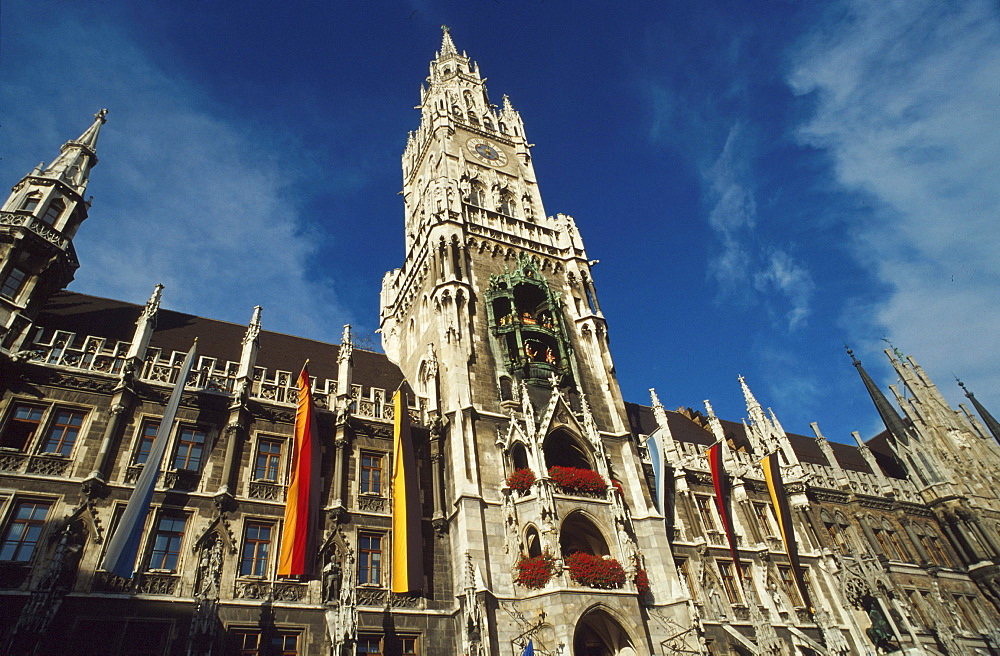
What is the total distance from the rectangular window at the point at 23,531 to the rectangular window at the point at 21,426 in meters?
2.08

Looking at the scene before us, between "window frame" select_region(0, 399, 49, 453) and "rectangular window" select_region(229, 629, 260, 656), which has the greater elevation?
"window frame" select_region(0, 399, 49, 453)

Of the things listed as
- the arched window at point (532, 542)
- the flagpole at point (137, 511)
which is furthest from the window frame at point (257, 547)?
the arched window at point (532, 542)

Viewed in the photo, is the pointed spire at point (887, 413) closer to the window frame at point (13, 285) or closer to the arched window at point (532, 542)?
the arched window at point (532, 542)

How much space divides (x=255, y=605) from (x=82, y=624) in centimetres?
439

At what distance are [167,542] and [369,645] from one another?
7.16 meters

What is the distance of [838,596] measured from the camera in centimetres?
3016

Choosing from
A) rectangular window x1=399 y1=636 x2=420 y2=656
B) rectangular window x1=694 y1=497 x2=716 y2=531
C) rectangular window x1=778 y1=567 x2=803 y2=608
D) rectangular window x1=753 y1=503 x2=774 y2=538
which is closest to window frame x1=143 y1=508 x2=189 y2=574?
rectangular window x1=399 y1=636 x2=420 y2=656

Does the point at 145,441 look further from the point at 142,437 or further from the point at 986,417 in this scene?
the point at 986,417

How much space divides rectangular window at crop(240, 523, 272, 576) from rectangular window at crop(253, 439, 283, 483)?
1.75 m

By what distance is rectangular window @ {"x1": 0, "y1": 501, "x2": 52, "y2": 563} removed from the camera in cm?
1691

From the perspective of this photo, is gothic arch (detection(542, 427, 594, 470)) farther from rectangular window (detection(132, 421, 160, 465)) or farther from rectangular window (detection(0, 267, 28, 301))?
rectangular window (detection(0, 267, 28, 301))

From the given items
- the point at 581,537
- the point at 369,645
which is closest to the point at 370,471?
the point at 369,645

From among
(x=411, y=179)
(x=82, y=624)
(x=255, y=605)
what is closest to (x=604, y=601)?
(x=255, y=605)

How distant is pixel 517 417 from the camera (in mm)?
25422
